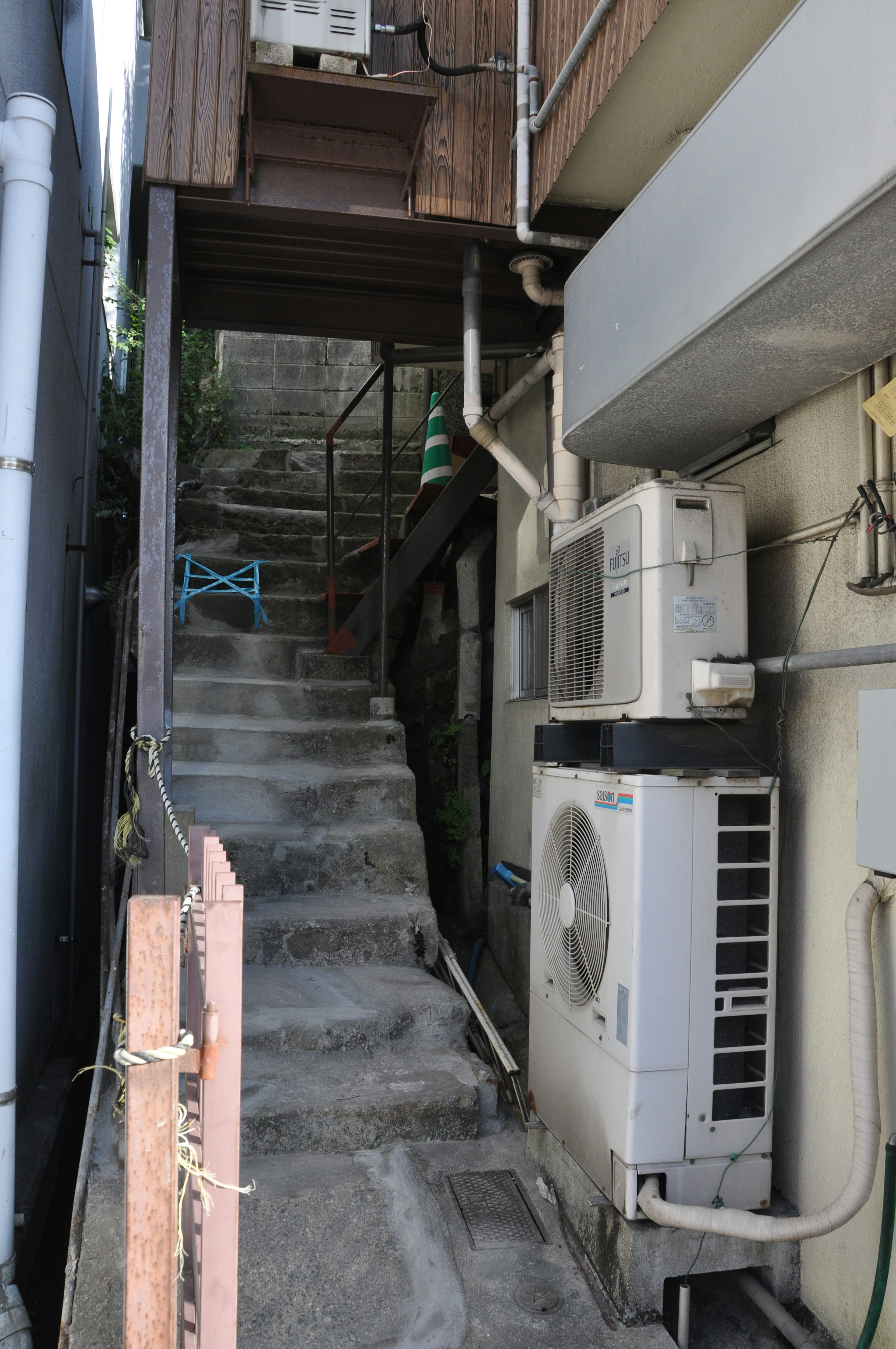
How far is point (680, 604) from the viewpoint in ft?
9.48

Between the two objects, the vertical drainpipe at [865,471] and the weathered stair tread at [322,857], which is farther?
the weathered stair tread at [322,857]

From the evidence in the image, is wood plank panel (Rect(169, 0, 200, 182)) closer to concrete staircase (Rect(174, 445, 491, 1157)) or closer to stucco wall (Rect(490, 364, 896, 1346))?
stucco wall (Rect(490, 364, 896, 1346))

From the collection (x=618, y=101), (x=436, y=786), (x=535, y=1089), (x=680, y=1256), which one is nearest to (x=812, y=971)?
(x=680, y=1256)

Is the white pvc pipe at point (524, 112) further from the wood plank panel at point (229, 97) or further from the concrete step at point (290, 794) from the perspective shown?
the concrete step at point (290, 794)

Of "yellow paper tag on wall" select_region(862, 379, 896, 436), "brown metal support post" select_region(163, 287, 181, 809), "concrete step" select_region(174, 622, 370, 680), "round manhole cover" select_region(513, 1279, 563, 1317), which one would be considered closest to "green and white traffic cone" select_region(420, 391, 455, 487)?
"concrete step" select_region(174, 622, 370, 680)

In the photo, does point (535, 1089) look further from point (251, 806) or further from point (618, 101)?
point (618, 101)

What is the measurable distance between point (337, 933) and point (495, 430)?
2.76 metres

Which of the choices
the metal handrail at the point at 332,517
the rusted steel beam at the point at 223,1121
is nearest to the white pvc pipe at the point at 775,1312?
the rusted steel beam at the point at 223,1121

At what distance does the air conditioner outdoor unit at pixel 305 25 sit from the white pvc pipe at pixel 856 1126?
12.6 feet

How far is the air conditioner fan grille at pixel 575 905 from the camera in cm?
300

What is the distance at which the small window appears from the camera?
5.80m

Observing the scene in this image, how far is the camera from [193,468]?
8586mm

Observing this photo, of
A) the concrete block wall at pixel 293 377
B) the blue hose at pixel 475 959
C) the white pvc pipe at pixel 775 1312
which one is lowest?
the white pvc pipe at pixel 775 1312

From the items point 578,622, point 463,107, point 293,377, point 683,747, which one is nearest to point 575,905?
point 683,747
